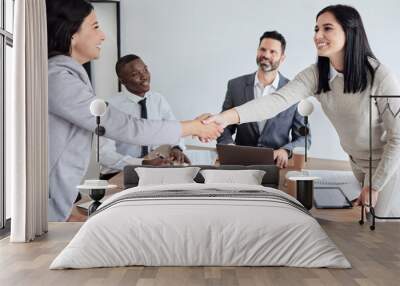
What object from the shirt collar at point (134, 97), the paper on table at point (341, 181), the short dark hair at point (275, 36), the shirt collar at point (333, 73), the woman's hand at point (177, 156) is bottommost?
the paper on table at point (341, 181)

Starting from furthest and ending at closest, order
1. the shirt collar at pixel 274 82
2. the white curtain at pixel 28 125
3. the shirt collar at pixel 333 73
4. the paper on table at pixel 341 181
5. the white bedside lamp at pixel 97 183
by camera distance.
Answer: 1. the shirt collar at pixel 274 82
2. the paper on table at pixel 341 181
3. the shirt collar at pixel 333 73
4. the white bedside lamp at pixel 97 183
5. the white curtain at pixel 28 125

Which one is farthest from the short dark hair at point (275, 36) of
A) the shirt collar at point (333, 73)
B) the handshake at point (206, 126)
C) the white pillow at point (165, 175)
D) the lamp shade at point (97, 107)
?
the lamp shade at point (97, 107)

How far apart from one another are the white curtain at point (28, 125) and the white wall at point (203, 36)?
1.11 meters

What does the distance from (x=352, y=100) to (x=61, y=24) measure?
3072mm

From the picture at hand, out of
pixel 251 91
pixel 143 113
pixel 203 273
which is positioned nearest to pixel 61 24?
pixel 143 113

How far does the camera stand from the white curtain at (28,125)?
5102 millimetres

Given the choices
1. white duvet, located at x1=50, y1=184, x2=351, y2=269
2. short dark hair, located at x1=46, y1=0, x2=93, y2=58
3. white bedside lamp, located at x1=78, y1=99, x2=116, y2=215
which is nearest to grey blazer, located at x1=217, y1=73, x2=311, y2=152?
white bedside lamp, located at x1=78, y1=99, x2=116, y2=215

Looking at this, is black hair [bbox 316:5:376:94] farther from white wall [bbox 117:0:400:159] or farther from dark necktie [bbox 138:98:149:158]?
dark necktie [bbox 138:98:149:158]

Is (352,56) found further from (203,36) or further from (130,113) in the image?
(130,113)

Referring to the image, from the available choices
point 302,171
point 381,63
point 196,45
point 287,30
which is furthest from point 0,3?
point 381,63

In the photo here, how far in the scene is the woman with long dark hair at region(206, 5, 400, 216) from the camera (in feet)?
18.7

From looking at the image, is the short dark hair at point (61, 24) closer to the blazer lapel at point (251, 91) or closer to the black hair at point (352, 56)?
the blazer lapel at point (251, 91)

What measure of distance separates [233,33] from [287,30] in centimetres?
58

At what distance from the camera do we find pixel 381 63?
20.0 feet
